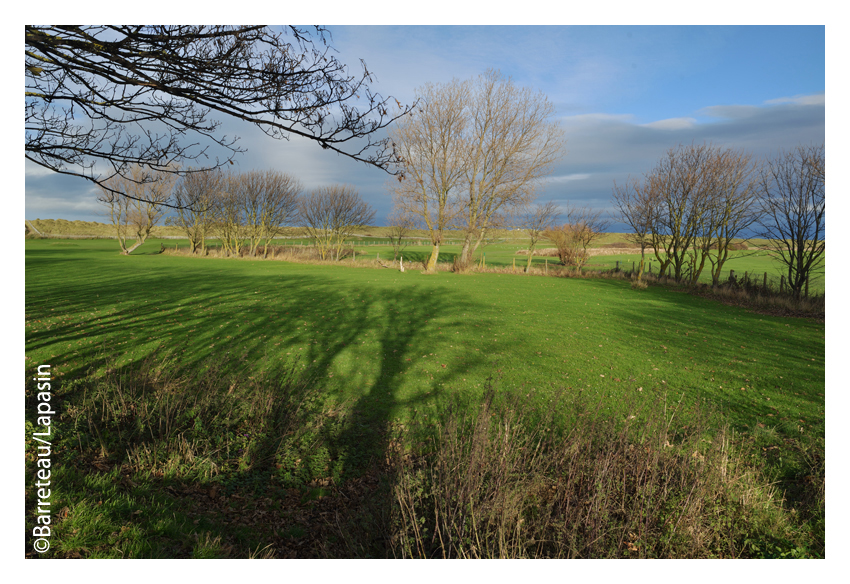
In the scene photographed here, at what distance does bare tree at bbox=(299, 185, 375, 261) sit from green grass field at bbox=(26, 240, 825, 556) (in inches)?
1049

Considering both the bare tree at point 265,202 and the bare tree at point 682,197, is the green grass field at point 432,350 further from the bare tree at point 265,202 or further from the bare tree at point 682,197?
the bare tree at point 265,202

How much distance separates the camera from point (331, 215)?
140 feet

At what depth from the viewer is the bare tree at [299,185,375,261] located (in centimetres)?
4260

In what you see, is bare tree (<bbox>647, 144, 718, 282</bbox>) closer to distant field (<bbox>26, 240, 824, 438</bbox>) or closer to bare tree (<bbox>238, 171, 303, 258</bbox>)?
distant field (<bbox>26, 240, 824, 438</bbox>)

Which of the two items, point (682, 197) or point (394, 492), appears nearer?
point (394, 492)

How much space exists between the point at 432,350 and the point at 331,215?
36379 mm

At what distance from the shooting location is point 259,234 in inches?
1718

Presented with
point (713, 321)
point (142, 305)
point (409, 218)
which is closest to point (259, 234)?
point (409, 218)

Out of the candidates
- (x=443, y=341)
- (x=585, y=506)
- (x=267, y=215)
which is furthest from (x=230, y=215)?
(x=585, y=506)

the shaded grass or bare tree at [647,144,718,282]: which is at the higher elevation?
bare tree at [647,144,718,282]

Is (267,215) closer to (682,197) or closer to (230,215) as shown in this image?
(230,215)

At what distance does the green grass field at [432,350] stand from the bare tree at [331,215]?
26.7m

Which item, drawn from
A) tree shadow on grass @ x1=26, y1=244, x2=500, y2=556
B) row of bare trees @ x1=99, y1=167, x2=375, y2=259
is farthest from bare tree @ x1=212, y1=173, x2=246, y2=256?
tree shadow on grass @ x1=26, y1=244, x2=500, y2=556

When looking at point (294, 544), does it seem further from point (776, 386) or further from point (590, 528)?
point (776, 386)
